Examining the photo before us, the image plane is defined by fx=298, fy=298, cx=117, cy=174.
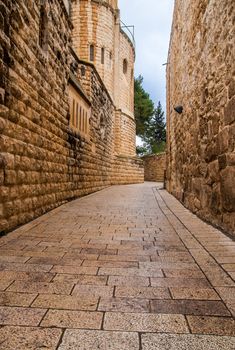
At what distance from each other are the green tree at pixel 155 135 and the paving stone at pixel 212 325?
3763cm

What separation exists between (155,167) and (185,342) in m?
26.8

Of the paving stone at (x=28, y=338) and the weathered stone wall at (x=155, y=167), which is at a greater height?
the weathered stone wall at (x=155, y=167)

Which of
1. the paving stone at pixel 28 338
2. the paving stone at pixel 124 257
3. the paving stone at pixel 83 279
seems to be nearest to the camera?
the paving stone at pixel 28 338

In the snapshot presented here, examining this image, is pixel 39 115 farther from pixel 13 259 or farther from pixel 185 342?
pixel 185 342

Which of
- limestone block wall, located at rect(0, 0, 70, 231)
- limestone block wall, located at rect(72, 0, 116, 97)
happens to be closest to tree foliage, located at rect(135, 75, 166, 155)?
limestone block wall, located at rect(72, 0, 116, 97)

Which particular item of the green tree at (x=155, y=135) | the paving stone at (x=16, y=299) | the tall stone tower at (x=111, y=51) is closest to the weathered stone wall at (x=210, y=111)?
the paving stone at (x=16, y=299)

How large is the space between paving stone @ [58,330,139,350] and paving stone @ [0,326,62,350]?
6cm

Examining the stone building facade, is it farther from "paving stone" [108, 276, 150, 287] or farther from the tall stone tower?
the tall stone tower

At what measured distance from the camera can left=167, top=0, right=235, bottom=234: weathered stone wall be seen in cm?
372

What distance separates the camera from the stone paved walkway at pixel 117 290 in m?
1.50

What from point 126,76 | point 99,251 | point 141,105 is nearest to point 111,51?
point 126,76

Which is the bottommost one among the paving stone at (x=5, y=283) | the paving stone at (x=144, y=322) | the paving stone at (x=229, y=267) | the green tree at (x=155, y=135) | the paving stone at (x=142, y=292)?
the paving stone at (x=142, y=292)

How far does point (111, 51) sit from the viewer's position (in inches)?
879

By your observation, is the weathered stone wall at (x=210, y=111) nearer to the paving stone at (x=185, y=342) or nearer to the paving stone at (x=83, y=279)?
the paving stone at (x=83, y=279)
